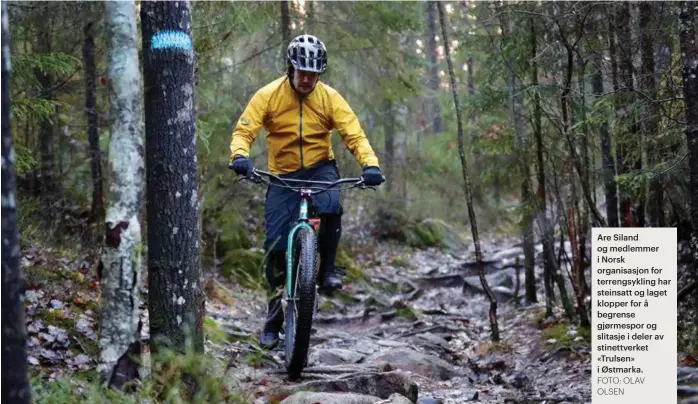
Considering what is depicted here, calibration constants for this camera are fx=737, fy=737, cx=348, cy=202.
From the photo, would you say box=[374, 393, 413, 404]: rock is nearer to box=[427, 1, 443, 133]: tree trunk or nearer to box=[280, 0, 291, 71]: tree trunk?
box=[280, 0, 291, 71]: tree trunk

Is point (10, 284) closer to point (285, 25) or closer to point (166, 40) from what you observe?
point (166, 40)

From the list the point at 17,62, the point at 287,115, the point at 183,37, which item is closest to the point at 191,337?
the point at 183,37

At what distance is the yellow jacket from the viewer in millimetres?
6156

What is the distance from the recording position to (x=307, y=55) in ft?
19.4

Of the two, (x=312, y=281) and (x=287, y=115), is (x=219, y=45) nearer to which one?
(x=287, y=115)

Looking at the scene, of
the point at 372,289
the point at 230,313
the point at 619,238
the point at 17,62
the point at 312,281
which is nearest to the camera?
the point at 619,238

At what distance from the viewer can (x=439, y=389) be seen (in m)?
6.36

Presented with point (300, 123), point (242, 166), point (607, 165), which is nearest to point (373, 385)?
point (242, 166)

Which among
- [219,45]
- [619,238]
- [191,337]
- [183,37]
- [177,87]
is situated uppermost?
[219,45]

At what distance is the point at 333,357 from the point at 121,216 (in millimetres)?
3373

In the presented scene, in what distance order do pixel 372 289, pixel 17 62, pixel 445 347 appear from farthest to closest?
pixel 372 289 → pixel 445 347 → pixel 17 62

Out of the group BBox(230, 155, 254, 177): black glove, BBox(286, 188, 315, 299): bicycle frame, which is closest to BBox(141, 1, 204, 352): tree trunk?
BBox(230, 155, 254, 177): black glove

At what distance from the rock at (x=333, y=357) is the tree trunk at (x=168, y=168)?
2.65 m

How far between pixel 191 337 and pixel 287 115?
2510mm
